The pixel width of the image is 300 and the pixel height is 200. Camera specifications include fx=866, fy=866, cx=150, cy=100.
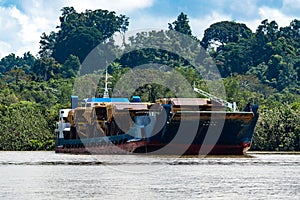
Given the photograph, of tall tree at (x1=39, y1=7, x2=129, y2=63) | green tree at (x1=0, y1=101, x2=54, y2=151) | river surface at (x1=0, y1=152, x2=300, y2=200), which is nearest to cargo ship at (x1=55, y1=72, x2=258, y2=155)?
river surface at (x1=0, y1=152, x2=300, y2=200)

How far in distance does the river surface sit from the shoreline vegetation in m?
32.0

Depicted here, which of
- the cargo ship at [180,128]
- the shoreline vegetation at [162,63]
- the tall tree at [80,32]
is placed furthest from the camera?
the tall tree at [80,32]

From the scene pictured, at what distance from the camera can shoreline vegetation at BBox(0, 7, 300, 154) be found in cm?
→ 8731

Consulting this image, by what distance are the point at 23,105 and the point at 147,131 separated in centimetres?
4004

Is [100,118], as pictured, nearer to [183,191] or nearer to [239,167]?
[239,167]

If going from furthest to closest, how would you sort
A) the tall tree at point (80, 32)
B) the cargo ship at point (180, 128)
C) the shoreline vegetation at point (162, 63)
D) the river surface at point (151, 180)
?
the tall tree at point (80, 32)
the shoreline vegetation at point (162, 63)
the cargo ship at point (180, 128)
the river surface at point (151, 180)

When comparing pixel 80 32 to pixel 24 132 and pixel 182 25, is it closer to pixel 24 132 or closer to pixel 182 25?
pixel 182 25

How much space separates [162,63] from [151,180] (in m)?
104

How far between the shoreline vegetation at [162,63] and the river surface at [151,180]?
32046 mm

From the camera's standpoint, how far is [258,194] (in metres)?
33.4

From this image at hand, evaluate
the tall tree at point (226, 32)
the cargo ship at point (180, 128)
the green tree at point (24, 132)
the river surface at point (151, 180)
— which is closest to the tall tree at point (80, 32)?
the tall tree at point (226, 32)

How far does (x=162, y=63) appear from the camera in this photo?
142500mm

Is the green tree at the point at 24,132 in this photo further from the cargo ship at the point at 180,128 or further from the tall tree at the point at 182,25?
the tall tree at the point at 182,25

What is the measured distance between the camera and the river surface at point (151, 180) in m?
33.2
